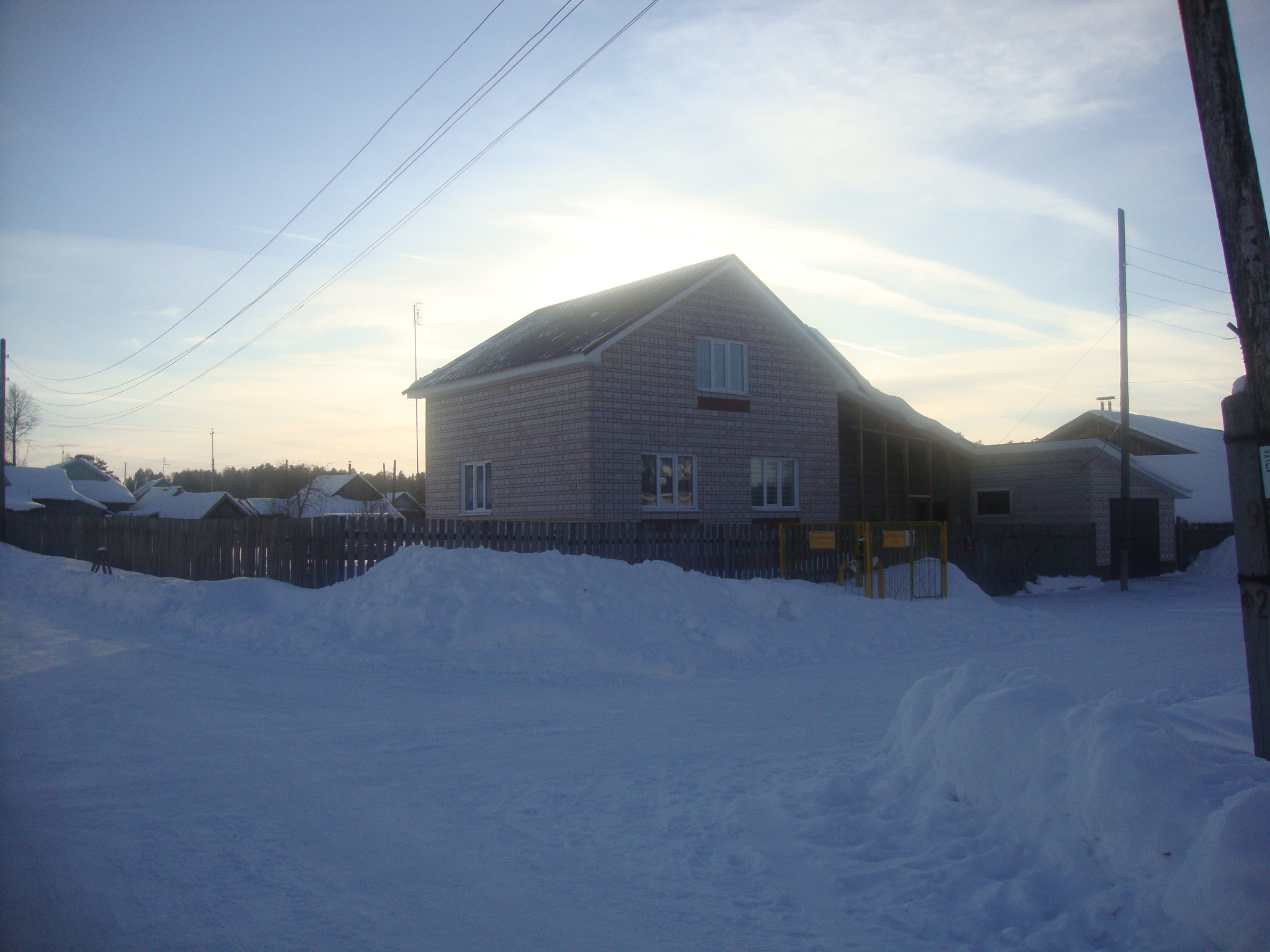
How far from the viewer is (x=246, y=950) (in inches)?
156

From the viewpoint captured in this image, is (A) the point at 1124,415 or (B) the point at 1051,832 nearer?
(B) the point at 1051,832

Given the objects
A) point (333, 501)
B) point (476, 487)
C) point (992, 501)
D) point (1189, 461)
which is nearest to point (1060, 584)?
point (992, 501)

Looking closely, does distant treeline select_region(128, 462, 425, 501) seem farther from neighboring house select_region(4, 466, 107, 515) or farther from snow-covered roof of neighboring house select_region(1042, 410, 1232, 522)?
snow-covered roof of neighboring house select_region(1042, 410, 1232, 522)

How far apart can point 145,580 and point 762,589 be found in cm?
1453

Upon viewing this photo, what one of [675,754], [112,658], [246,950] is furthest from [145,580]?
[246,950]

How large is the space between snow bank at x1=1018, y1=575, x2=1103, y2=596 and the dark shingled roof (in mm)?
12646

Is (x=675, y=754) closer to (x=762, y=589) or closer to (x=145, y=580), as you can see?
(x=762, y=589)

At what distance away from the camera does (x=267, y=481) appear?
10200cm

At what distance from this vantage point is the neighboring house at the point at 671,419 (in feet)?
65.5

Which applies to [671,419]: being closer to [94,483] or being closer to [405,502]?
[405,502]

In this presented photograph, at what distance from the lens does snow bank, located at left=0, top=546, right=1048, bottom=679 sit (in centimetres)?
1220

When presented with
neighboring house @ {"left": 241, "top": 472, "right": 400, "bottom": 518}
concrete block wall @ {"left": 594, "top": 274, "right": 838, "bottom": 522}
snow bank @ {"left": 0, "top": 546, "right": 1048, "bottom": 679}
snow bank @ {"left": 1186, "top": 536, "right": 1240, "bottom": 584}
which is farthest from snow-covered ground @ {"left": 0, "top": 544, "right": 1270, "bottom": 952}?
neighboring house @ {"left": 241, "top": 472, "right": 400, "bottom": 518}

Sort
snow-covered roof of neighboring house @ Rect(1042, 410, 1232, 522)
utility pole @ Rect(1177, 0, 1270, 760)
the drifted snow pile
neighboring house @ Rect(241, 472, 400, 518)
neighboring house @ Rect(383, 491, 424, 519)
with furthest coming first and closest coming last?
neighboring house @ Rect(383, 491, 424, 519) → neighboring house @ Rect(241, 472, 400, 518) → snow-covered roof of neighboring house @ Rect(1042, 410, 1232, 522) → utility pole @ Rect(1177, 0, 1270, 760) → the drifted snow pile

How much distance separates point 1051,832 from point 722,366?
17.8 metres
